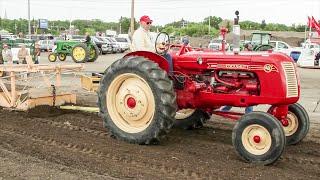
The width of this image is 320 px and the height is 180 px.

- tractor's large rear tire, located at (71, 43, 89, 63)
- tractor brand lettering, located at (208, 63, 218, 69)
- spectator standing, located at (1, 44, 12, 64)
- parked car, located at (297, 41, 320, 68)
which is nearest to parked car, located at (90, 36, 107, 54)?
tractor's large rear tire, located at (71, 43, 89, 63)

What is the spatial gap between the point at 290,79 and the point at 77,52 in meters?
21.0

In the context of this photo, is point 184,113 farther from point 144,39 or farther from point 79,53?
point 79,53

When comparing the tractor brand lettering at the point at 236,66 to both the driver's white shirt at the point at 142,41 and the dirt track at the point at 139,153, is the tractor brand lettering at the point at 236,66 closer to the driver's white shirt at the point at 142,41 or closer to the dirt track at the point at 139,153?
the dirt track at the point at 139,153

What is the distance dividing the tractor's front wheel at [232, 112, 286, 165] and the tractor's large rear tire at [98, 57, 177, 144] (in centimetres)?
100

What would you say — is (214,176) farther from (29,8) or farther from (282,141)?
(29,8)

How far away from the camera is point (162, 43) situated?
6.98 metres

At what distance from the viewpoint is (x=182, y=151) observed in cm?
627

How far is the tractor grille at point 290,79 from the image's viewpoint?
5996 mm

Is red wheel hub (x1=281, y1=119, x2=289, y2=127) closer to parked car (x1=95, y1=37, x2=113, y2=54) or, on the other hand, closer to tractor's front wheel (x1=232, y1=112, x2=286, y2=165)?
tractor's front wheel (x1=232, y1=112, x2=286, y2=165)

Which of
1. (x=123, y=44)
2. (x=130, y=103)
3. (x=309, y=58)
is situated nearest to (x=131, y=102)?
(x=130, y=103)

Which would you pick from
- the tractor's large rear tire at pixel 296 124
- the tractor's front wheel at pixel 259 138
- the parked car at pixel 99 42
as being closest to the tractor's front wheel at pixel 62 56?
the parked car at pixel 99 42

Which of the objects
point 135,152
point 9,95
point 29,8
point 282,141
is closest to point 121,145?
point 135,152

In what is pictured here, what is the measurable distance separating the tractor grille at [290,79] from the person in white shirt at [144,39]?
1657 millimetres

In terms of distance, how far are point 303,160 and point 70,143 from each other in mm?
2963
